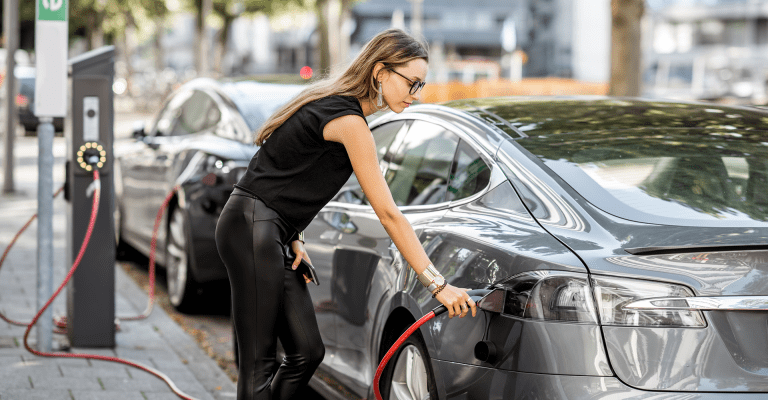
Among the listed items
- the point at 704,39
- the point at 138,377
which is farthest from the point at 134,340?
the point at 704,39

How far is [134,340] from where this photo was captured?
5.60m

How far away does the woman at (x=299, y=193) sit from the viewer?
112 inches

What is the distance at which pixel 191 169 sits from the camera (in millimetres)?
6504

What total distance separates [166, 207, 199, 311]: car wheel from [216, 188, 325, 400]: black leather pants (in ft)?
10.7

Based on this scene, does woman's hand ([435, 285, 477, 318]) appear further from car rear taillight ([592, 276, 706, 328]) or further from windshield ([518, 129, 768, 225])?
windshield ([518, 129, 768, 225])

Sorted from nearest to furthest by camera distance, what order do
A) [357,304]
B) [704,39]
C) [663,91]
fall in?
1. [357,304]
2. [663,91]
3. [704,39]

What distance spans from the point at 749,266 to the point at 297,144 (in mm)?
1366

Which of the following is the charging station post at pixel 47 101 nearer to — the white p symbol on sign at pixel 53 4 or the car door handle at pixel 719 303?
the white p symbol on sign at pixel 53 4

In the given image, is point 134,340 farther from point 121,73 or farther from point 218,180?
point 121,73

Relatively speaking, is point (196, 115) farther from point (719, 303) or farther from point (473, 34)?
point (473, 34)

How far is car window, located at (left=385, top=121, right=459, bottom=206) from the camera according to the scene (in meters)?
3.61

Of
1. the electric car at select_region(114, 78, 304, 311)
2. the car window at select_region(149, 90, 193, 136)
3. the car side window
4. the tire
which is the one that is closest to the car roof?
the car side window

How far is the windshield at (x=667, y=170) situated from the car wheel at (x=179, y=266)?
3.67 meters

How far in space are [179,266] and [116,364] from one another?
5.53 feet
